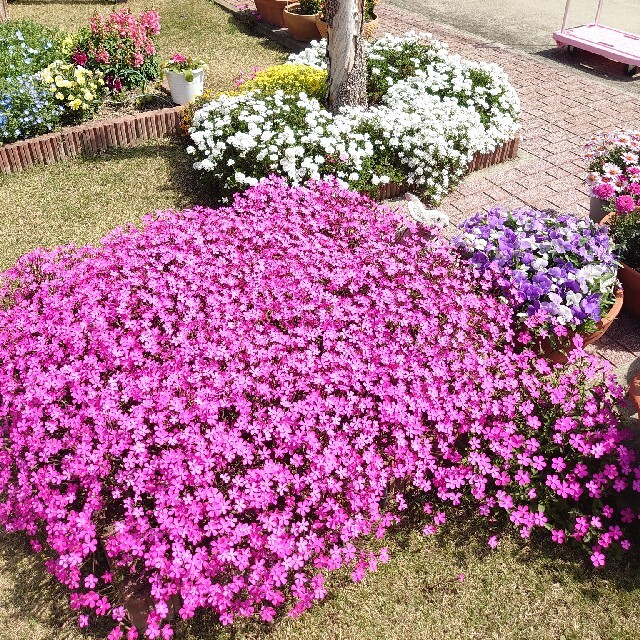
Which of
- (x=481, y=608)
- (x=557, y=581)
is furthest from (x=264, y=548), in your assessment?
(x=557, y=581)

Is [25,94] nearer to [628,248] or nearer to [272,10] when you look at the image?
[272,10]

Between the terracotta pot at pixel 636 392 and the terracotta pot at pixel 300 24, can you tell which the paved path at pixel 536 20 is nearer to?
the terracotta pot at pixel 300 24

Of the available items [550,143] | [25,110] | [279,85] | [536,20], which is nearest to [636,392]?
[550,143]

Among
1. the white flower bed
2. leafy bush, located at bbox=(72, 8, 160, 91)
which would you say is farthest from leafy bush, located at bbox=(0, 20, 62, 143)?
the white flower bed

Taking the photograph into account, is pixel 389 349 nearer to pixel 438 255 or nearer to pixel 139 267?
pixel 438 255

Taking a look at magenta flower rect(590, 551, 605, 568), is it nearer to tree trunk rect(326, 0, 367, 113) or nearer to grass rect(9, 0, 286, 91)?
tree trunk rect(326, 0, 367, 113)

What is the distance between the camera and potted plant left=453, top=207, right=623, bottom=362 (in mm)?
4945

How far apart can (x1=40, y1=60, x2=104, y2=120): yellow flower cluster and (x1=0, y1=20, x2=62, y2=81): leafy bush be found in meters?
0.34

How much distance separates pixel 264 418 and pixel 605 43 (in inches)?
431

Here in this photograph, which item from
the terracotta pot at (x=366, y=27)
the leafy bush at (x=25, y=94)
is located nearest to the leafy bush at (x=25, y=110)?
the leafy bush at (x=25, y=94)

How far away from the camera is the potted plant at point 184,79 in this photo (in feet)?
29.2

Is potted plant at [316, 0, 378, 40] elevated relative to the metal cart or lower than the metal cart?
elevated

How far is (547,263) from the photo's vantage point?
5293 millimetres

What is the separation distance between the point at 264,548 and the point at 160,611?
0.60m
